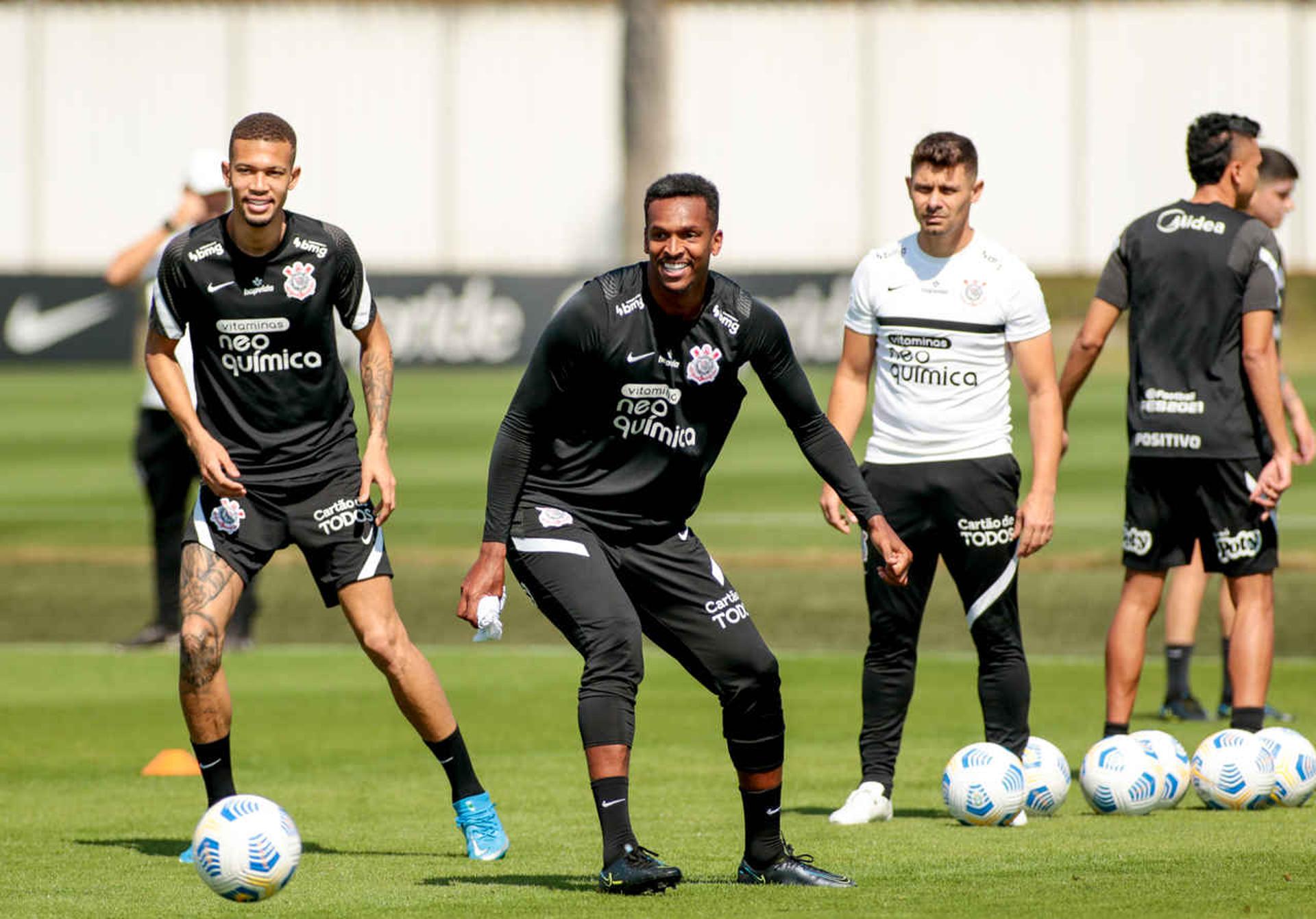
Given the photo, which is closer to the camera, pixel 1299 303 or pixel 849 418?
pixel 849 418

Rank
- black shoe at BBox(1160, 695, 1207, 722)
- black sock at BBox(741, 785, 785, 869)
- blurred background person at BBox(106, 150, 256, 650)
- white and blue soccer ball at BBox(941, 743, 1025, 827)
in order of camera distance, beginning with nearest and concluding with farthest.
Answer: black sock at BBox(741, 785, 785, 869) < white and blue soccer ball at BBox(941, 743, 1025, 827) < black shoe at BBox(1160, 695, 1207, 722) < blurred background person at BBox(106, 150, 256, 650)

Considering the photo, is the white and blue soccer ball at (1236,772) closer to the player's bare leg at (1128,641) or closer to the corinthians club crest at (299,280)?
the player's bare leg at (1128,641)

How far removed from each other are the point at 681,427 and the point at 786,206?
130 feet

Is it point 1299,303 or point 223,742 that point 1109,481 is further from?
point 1299,303

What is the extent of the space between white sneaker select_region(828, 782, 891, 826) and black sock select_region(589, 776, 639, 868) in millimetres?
1631

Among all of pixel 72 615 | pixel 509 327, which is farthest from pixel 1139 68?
pixel 72 615

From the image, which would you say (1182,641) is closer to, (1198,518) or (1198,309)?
(1198,518)

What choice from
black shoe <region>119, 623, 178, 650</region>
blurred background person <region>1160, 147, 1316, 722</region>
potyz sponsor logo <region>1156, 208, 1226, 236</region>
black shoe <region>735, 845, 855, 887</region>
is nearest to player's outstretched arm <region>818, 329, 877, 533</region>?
potyz sponsor logo <region>1156, 208, 1226, 236</region>

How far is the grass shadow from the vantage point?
283 inches

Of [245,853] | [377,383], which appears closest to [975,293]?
[377,383]

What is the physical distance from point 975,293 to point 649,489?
1.80 metres

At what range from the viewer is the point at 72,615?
14219mm

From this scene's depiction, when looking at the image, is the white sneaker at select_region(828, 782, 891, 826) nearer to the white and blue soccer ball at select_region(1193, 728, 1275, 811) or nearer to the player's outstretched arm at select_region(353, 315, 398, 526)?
the white and blue soccer ball at select_region(1193, 728, 1275, 811)

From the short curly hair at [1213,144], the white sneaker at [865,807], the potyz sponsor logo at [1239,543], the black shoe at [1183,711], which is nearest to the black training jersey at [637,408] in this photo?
the white sneaker at [865,807]
